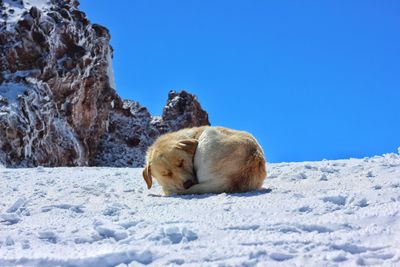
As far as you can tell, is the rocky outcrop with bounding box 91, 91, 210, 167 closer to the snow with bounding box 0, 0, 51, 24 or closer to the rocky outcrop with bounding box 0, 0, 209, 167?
the rocky outcrop with bounding box 0, 0, 209, 167

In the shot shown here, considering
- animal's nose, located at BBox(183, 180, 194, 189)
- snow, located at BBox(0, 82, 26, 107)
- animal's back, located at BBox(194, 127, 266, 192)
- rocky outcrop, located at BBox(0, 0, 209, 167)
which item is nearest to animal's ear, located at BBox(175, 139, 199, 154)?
animal's back, located at BBox(194, 127, 266, 192)

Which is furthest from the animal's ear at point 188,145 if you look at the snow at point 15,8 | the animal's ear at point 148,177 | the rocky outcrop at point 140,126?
the rocky outcrop at point 140,126

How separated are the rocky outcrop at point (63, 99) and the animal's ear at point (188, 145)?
17.5 metres

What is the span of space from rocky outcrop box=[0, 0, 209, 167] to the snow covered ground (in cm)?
1816

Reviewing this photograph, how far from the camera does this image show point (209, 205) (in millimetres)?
→ 4945

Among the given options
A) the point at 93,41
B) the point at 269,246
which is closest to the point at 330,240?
the point at 269,246

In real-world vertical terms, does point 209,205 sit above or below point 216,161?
below

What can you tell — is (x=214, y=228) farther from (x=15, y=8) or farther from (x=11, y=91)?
(x=15, y=8)

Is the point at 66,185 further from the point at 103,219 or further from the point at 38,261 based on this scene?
the point at 38,261

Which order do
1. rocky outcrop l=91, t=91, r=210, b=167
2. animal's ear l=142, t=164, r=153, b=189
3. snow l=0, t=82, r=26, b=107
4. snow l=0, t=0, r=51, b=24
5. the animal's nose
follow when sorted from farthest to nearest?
rocky outcrop l=91, t=91, r=210, b=167 → snow l=0, t=0, r=51, b=24 → snow l=0, t=82, r=26, b=107 → animal's ear l=142, t=164, r=153, b=189 → the animal's nose

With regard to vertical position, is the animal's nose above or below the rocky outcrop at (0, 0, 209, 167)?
below

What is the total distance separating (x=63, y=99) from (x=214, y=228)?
30233mm

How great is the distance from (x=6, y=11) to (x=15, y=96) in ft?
24.1

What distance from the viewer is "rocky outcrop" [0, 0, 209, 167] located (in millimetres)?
24750
